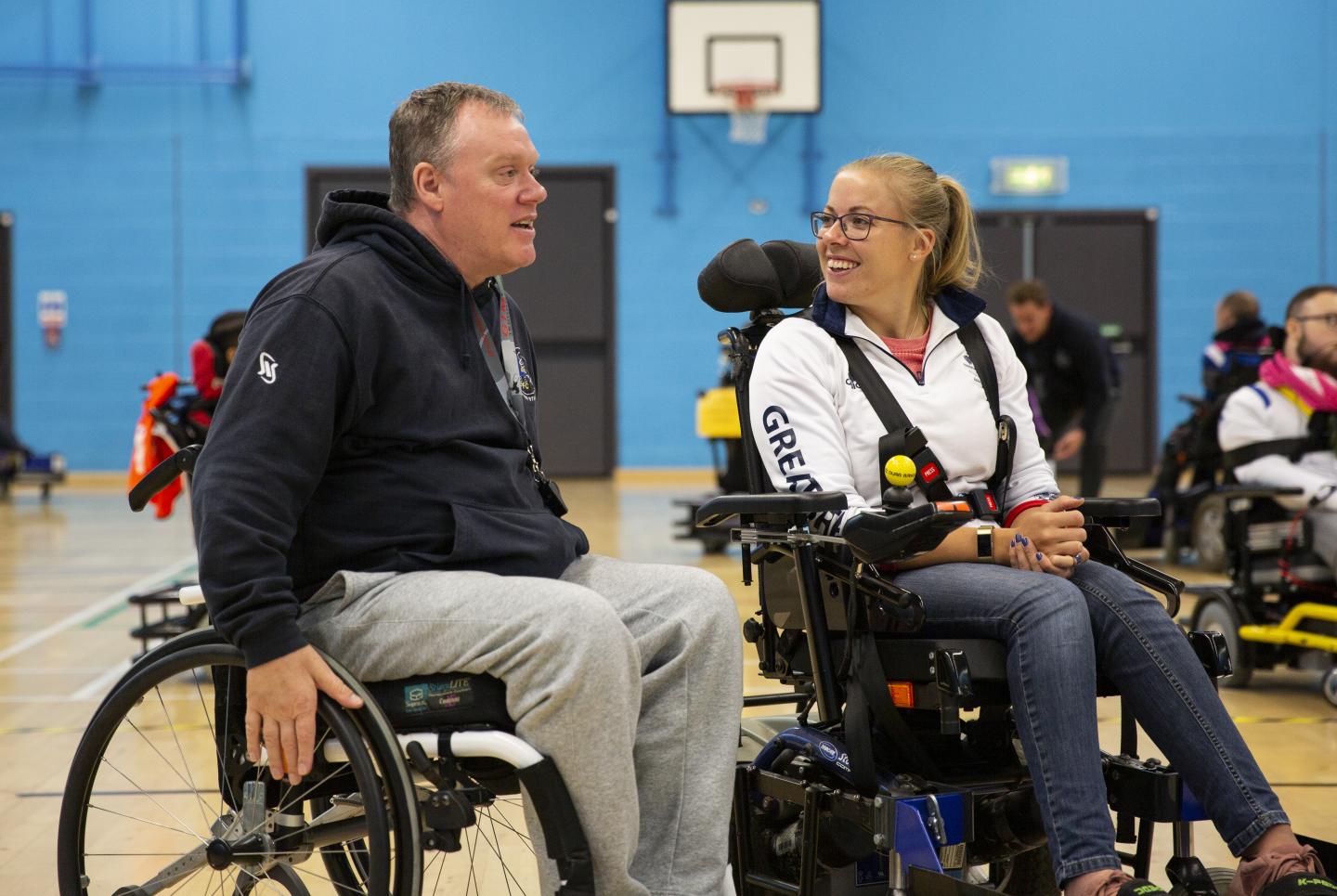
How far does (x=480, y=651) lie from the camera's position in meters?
1.62

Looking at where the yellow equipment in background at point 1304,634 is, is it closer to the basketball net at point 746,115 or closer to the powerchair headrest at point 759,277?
the powerchair headrest at point 759,277

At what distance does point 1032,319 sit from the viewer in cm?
655

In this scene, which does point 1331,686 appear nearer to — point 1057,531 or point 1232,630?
point 1232,630

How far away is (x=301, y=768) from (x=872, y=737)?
786mm

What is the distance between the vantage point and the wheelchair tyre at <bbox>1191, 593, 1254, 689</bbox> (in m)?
3.92

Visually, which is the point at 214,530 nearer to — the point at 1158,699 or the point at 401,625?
the point at 401,625

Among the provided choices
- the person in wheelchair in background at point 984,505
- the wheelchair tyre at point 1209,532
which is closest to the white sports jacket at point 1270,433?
the wheelchair tyre at point 1209,532

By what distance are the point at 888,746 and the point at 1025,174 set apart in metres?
8.94

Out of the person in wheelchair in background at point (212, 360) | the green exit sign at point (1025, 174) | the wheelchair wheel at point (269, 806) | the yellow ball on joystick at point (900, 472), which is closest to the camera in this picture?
the wheelchair wheel at point (269, 806)

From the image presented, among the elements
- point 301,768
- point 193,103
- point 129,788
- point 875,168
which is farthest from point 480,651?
point 193,103

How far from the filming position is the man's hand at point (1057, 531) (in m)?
2.02

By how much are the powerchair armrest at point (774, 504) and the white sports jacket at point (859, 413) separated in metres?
0.14

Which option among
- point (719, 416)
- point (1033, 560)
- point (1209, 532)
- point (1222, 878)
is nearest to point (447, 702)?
point (1033, 560)

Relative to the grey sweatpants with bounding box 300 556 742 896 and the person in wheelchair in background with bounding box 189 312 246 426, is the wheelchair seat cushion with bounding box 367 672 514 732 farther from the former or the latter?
the person in wheelchair in background with bounding box 189 312 246 426
